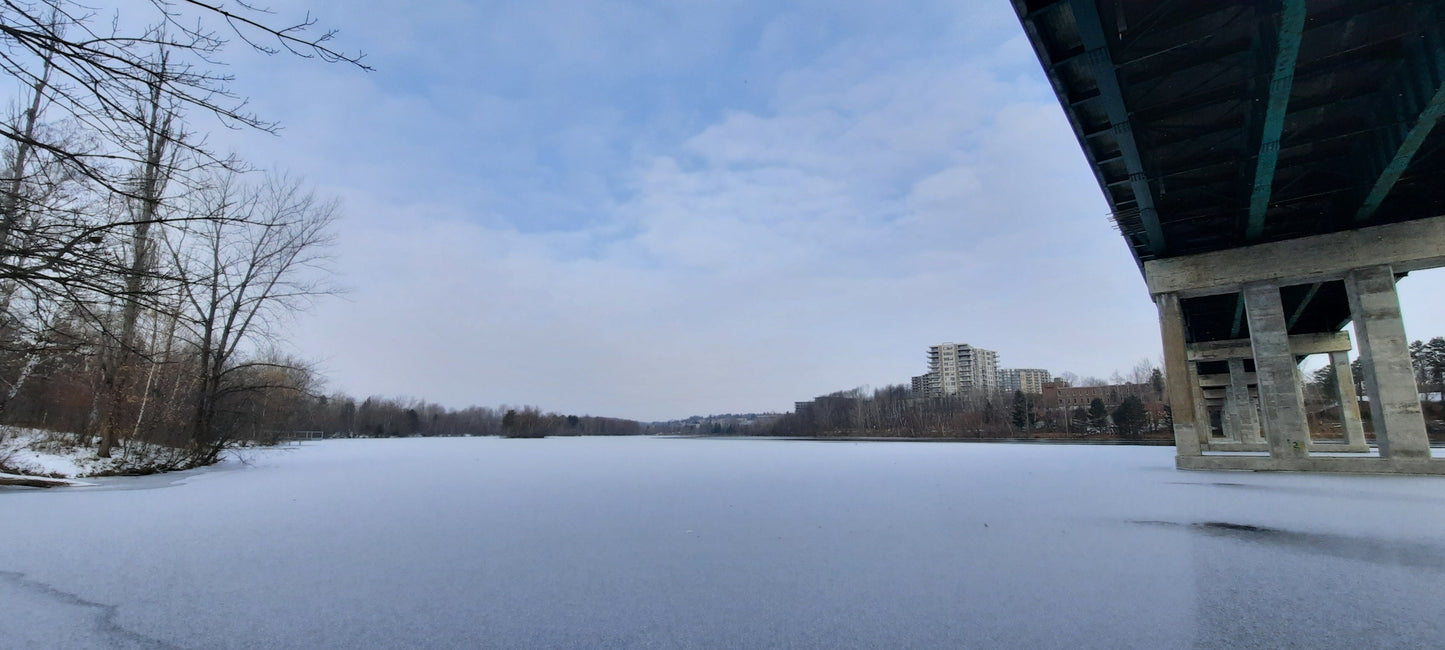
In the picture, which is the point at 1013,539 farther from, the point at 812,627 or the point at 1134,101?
the point at 1134,101

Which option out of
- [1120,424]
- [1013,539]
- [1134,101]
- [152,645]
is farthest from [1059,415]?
[152,645]

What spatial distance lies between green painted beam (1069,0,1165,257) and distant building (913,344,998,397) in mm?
142731

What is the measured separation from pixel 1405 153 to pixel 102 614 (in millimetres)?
21379

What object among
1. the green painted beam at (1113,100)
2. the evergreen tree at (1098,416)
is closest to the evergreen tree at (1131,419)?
the evergreen tree at (1098,416)

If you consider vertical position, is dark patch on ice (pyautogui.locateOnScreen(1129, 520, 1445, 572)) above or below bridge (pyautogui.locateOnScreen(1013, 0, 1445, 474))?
below

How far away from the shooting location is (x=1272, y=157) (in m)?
13.0

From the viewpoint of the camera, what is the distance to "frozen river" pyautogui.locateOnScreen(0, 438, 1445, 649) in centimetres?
346

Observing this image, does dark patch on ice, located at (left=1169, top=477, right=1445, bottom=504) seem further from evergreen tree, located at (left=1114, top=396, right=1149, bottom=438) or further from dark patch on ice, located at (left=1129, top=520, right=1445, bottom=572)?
A: evergreen tree, located at (left=1114, top=396, right=1149, bottom=438)

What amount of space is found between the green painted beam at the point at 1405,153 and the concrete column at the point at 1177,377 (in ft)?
16.7

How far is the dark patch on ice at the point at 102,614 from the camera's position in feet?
10.7

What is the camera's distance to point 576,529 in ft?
23.3

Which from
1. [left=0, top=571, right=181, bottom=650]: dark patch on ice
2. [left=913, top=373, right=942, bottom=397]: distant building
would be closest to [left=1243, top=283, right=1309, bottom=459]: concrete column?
[left=0, top=571, right=181, bottom=650]: dark patch on ice

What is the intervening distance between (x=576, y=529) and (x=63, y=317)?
17.7 ft

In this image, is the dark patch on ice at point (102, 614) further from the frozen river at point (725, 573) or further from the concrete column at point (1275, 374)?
the concrete column at point (1275, 374)
